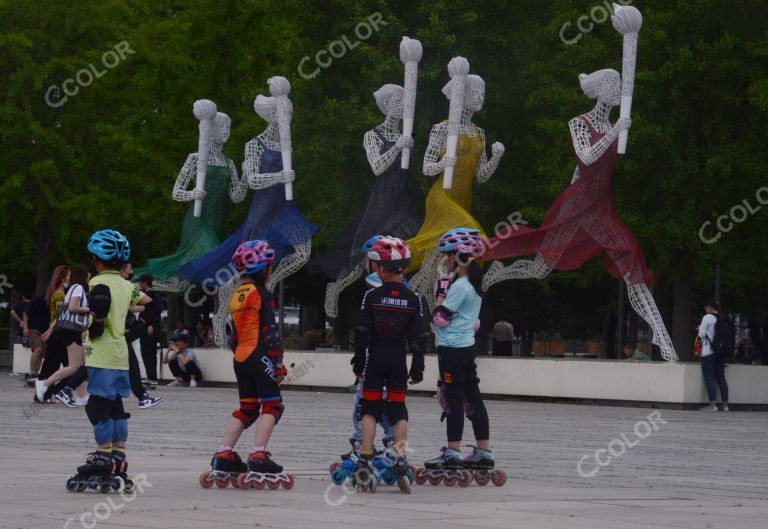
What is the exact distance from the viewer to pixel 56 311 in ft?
76.2

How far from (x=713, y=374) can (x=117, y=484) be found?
57.1 feet

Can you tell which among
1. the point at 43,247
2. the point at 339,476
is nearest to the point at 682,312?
the point at 43,247

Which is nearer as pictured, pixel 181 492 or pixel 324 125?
pixel 181 492

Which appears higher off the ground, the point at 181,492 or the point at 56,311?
the point at 56,311

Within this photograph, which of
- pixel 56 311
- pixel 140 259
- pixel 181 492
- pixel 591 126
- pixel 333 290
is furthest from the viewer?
pixel 140 259

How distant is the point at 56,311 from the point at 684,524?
47.6 ft

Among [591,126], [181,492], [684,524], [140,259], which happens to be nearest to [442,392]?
[181,492]

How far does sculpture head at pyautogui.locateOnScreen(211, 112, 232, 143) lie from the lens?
33237 millimetres

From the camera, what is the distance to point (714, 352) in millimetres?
26938

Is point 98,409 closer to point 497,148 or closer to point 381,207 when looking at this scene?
point 497,148

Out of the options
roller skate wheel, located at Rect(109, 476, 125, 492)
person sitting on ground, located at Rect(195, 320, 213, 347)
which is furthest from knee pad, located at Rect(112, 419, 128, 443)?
person sitting on ground, located at Rect(195, 320, 213, 347)

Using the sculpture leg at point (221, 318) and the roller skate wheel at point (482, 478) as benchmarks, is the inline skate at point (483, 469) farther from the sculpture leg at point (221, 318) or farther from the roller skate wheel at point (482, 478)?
the sculpture leg at point (221, 318)

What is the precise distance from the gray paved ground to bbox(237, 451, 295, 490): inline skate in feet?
0.52

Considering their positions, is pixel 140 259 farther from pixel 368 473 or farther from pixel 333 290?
pixel 368 473
